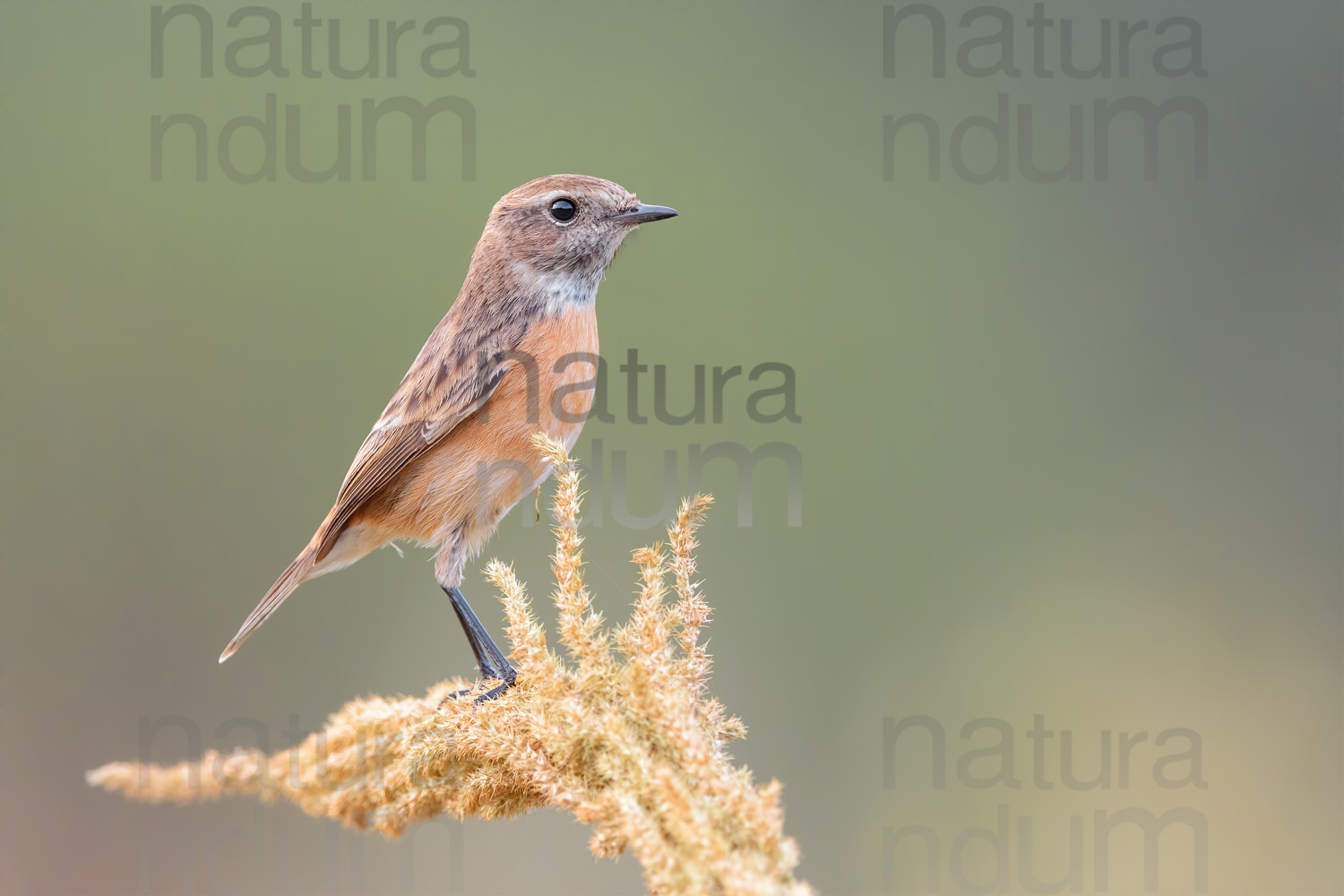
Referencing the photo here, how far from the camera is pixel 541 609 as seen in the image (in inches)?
240

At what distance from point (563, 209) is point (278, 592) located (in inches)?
76.8

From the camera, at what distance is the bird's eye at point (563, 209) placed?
4.12 meters

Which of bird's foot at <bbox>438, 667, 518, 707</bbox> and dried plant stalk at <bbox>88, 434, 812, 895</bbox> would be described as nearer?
dried plant stalk at <bbox>88, 434, 812, 895</bbox>

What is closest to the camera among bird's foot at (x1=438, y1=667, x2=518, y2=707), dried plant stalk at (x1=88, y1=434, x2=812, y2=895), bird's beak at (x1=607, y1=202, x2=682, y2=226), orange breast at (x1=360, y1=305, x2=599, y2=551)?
dried plant stalk at (x1=88, y1=434, x2=812, y2=895)

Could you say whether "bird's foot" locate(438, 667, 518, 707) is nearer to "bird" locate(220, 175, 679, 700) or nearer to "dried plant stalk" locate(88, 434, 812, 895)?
"bird" locate(220, 175, 679, 700)

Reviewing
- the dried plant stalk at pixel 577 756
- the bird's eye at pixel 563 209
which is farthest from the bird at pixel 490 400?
the dried plant stalk at pixel 577 756

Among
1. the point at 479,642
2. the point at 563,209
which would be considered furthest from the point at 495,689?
the point at 563,209

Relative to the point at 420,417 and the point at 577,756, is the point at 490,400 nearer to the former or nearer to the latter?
the point at 420,417

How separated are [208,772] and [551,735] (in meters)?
1.31

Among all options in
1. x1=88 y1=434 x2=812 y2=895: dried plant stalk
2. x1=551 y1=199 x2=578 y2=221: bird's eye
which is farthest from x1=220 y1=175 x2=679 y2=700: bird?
x1=88 y1=434 x2=812 y2=895: dried plant stalk

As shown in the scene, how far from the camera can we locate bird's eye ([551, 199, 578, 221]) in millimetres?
4125

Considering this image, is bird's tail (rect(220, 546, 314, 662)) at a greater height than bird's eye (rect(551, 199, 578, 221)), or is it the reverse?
bird's eye (rect(551, 199, 578, 221))

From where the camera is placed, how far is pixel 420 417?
3.91 metres

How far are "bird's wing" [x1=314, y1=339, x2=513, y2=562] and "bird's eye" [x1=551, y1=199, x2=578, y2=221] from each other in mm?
653
